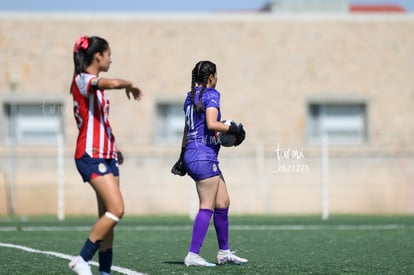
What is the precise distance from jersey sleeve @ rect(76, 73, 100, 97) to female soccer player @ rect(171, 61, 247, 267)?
2092mm

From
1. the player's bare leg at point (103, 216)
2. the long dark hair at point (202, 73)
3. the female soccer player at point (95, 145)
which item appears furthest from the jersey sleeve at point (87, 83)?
the long dark hair at point (202, 73)

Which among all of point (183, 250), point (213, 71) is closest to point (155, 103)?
point (183, 250)

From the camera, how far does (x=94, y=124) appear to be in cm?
784

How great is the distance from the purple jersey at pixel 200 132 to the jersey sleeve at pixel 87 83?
2.16m

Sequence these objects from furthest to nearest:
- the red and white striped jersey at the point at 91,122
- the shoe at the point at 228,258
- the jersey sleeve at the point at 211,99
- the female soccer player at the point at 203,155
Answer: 1. the shoe at the point at 228,258
2. the female soccer player at the point at 203,155
3. the jersey sleeve at the point at 211,99
4. the red and white striped jersey at the point at 91,122

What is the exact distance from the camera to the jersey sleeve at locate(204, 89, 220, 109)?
963 centimetres

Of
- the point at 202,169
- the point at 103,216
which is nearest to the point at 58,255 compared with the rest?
the point at 202,169

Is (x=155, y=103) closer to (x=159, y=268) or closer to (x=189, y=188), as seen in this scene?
(x=189, y=188)

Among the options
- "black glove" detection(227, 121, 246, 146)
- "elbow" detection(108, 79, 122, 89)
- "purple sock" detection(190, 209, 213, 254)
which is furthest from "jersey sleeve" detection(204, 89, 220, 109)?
"elbow" detection(108, 79, 122, 89)

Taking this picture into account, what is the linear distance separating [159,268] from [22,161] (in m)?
20.8

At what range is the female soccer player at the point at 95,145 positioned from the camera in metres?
7.73

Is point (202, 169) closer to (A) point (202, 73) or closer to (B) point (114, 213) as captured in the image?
(A) point (202, 73)

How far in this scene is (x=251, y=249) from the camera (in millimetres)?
12117

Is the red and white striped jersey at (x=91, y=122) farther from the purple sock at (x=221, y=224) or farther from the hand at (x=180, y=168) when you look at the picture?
the purple sock at (x=221, y=224)
